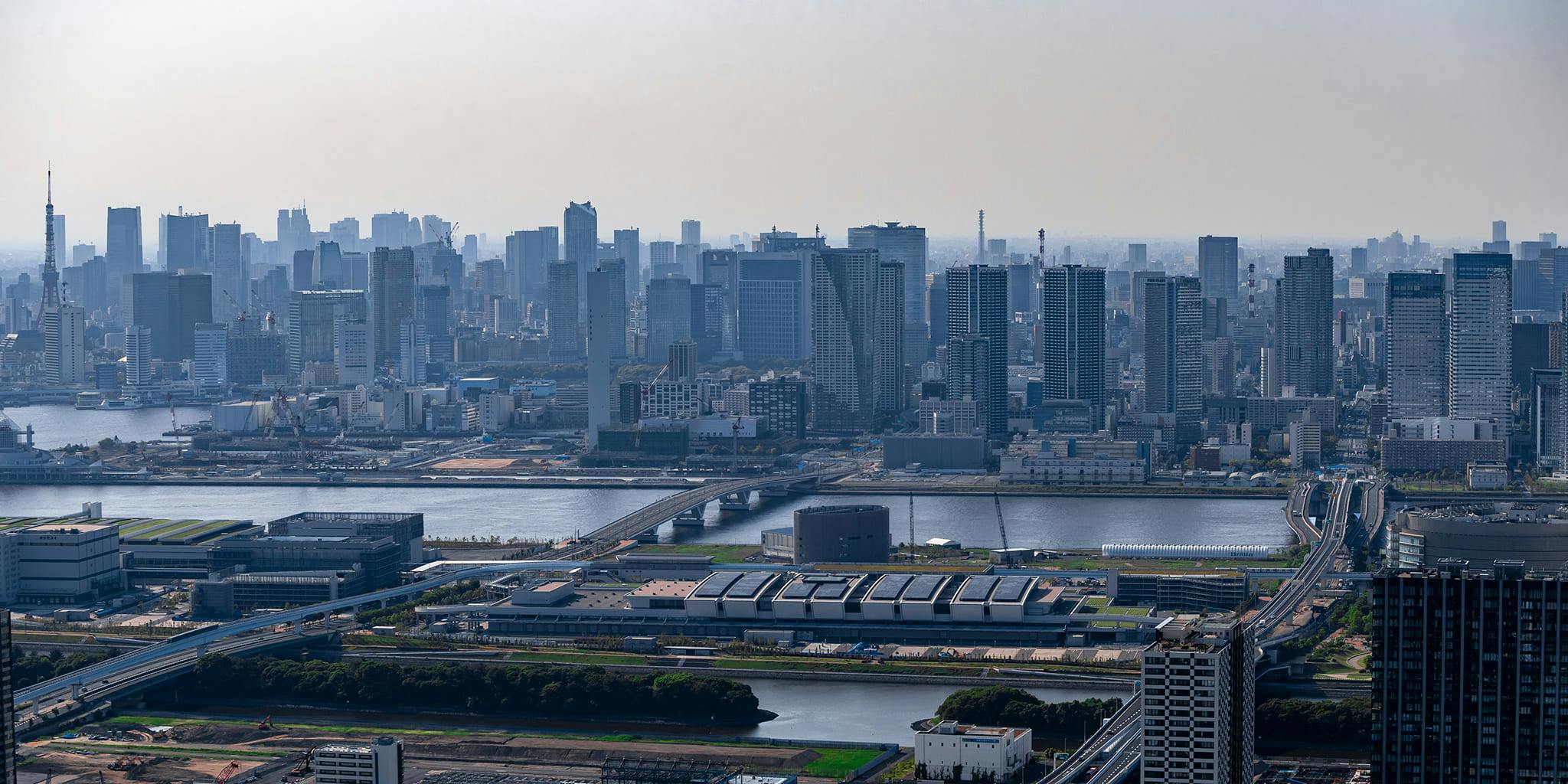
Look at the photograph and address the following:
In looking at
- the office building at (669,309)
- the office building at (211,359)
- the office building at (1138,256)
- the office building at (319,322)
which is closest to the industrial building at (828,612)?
the office building at (211,359)

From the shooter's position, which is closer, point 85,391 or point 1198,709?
point 1198,709

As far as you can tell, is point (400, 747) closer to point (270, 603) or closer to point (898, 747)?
point (898, 747)

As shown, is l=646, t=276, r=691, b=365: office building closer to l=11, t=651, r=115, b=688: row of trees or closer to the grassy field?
l=11, t=651, r=115, b=688: row of trees

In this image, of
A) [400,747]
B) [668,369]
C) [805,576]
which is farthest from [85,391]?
[400,747]

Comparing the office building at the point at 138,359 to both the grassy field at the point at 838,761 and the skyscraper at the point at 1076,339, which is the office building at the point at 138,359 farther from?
the grassy field at the point at 838,761

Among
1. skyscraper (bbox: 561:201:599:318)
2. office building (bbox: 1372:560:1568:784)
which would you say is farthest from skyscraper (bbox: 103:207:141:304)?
office building (bbox: 1372:560:1568:784)

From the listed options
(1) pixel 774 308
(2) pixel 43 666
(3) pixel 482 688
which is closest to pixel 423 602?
(2) pixel 43 666

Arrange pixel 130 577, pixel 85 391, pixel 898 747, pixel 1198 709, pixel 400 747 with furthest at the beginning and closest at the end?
pixel 85 391
pixel 130 577
pixel 898 747
pixel 400 747
pixel 1198 709
